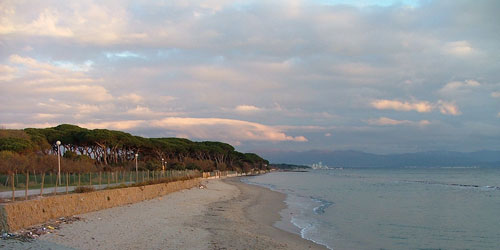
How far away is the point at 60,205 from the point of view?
15516mm

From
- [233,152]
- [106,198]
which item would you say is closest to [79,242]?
[106,198]

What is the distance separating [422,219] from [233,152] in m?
105

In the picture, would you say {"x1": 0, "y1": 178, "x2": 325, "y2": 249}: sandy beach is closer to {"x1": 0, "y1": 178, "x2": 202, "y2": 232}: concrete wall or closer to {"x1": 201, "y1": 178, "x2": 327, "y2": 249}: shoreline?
{"x1": 201, "y1": 178, "x2": 327, "y2": 249}: shoreline

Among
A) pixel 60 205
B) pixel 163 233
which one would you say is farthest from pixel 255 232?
pixel 60 205

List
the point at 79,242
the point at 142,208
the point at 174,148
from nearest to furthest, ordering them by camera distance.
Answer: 1. the point at 79,242
2. the point at 142,208
3. the point at 174,148

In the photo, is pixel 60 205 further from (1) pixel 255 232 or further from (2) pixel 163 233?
(1) pixel 255 232

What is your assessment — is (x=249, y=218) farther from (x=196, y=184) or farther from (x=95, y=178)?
(x=196, y=184)

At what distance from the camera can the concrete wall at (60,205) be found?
40.0 ft

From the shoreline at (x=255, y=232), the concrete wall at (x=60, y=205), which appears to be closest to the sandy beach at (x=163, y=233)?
the shoreline at (x=255, y=232)

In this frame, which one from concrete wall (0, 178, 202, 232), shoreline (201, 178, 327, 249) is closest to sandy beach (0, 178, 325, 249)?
shoreline (201, 178, 327, 249)

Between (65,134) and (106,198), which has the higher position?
(65,134)

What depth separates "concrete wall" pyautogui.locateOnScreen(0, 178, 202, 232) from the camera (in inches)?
480

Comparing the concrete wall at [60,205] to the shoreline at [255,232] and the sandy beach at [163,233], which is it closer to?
the sandy beach at [163,233]

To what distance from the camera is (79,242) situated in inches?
472
